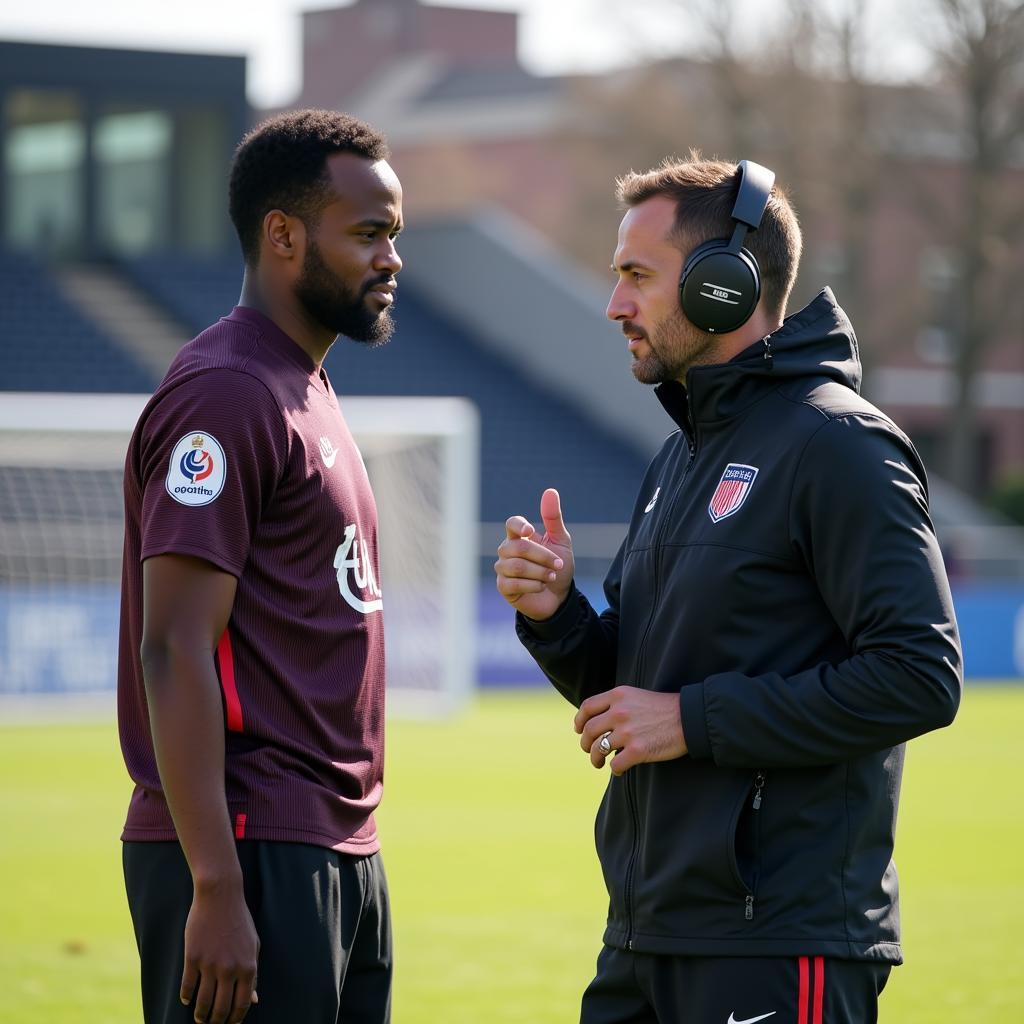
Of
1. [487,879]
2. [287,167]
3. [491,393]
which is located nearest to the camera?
[287,167]

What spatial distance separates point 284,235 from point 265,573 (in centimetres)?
75

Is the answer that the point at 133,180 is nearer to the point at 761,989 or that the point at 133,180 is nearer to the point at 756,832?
the point at 756,832

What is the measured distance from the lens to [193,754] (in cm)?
319

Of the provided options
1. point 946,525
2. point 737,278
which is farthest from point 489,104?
point 737,278

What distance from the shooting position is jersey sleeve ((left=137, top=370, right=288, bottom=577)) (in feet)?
10.6

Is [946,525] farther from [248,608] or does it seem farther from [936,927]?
[248,608]

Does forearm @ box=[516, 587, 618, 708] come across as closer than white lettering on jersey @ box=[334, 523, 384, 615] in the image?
No

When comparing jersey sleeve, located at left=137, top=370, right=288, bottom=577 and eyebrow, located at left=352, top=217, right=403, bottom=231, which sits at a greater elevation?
eyebrow, located at left=352, top=217, right=403, bottom=231

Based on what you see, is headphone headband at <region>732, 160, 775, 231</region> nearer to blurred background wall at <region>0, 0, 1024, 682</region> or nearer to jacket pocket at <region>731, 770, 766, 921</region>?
jacket pocket at <region>731, 770, 766, 921</region>

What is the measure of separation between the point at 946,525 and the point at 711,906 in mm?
24398

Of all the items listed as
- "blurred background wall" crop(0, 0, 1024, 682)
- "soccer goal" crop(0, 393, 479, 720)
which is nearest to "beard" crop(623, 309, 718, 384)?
"soccer goal" crop(0, 393, 479, 720)

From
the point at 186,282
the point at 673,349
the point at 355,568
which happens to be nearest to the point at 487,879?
the point at 355,568

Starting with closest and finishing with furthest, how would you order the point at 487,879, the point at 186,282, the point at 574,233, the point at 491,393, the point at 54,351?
1. the point at 487,879
2. the point at 54,351
3. the point at 186,282
4. the point at 491,393
5. the point at 574,233

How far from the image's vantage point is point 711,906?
327cm
